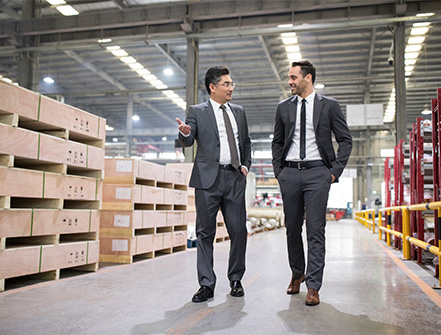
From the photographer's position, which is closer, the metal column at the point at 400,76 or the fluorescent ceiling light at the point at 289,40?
the metal column at the point at 400,76

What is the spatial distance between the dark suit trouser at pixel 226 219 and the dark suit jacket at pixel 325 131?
1.33 feet

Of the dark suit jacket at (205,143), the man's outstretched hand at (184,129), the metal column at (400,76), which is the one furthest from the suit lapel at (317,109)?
the metal column at (400,76)

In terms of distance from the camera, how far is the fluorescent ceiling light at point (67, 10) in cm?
1369

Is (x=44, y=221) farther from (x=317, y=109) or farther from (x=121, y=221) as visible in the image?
(x=317, y=109)

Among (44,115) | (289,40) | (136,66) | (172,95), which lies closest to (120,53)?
(136,66)

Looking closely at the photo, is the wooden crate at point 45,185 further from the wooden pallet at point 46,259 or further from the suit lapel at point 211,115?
the suit lapel at point 211,115

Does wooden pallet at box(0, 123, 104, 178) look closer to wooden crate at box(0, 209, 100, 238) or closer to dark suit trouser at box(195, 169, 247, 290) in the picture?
wooden crate at box(0, 209, 100, 238)

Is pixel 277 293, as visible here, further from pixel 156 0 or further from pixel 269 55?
pixel 269 55

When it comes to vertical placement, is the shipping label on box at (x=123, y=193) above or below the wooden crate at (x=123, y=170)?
below

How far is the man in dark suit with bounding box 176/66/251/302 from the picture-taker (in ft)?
11.4

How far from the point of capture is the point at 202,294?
3359 mm

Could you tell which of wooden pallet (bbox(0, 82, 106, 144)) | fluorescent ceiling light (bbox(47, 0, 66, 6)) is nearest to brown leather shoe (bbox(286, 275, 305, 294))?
wooden pallet (bbox(0, 82, 106, 144))

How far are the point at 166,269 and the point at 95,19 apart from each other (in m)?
10.8

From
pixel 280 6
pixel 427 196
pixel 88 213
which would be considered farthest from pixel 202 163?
pixel 280 6
